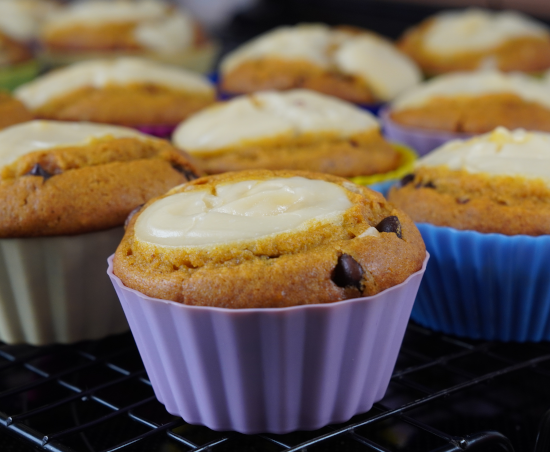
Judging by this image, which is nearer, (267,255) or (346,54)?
(267,255)

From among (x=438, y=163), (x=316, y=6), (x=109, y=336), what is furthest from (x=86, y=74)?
(x=316, y=6)

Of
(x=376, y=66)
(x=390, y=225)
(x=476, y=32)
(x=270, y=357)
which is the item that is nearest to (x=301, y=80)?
(x=376, y=66)

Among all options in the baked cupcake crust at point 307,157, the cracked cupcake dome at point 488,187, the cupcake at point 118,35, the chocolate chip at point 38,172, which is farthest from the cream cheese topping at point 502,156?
the cupcake at point 118,35

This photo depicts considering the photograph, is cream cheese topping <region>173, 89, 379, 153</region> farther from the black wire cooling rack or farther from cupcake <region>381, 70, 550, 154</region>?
the black wire cooling rack

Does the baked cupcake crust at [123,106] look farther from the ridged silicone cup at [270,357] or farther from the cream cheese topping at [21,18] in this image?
the cream cheese topping at [21,18]

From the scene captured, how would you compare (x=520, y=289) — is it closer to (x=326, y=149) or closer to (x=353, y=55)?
(x=326, y=149)

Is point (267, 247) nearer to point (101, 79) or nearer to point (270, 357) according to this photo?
point (270, 357)
